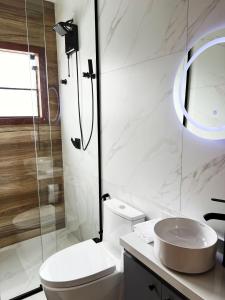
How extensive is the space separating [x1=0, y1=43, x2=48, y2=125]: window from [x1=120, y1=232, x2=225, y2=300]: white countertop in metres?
1.86

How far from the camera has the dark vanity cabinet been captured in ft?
3.28

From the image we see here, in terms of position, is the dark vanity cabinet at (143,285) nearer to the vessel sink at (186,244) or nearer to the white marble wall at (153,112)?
the vessel sink at (186,244)

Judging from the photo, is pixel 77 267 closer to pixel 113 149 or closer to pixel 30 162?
pixel 113 149

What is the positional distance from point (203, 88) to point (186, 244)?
797 millimetres

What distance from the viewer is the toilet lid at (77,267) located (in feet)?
4.64

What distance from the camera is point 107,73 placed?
1.93m

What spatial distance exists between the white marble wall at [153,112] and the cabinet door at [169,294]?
416 mm

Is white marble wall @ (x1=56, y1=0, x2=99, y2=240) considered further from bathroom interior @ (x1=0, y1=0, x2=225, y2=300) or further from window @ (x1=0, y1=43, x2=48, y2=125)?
window @ (x1=0, y1=43, x2=48, y2=125)

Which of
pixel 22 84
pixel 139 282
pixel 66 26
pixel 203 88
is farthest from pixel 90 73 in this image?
pixel 139 282

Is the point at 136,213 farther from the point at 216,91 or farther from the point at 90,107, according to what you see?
the point at 90,107

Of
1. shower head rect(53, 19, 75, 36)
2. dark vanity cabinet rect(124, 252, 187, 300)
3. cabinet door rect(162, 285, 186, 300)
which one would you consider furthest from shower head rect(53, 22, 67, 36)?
cabinet door rect(162, 285, 186, 300)

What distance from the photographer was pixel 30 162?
2582 millimetres

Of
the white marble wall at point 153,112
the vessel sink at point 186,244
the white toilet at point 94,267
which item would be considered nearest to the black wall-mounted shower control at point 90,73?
the white marble wall at point 153,112

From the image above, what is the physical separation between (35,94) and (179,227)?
77.3 inches
